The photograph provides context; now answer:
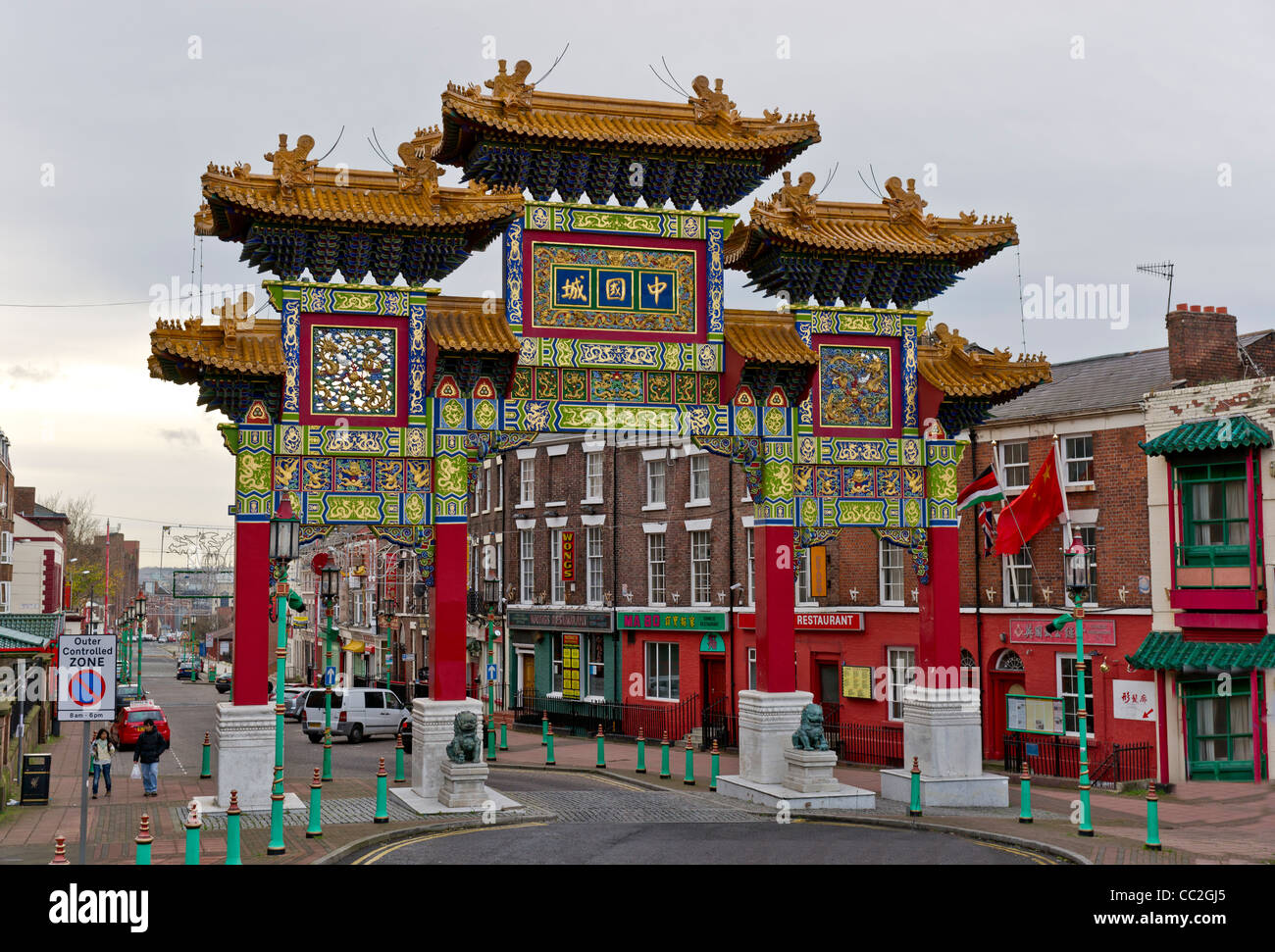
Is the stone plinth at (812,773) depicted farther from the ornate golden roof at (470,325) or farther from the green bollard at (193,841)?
the green bollard at (193,841)

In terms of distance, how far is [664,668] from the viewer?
39.3 meters

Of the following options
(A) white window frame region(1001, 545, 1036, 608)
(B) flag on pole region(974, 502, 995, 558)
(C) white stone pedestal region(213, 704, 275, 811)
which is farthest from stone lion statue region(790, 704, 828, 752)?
(A) white window frame region(1001, 545, 1036, 608)

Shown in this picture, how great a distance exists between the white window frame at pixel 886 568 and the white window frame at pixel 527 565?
1599cm

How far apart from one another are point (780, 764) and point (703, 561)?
16.4 metres

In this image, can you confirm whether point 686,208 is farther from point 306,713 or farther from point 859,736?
point 306,713

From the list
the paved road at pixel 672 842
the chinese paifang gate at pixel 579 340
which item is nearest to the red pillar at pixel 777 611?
the chinese paifang gate at pixel 579 340

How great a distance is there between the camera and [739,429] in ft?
73.2

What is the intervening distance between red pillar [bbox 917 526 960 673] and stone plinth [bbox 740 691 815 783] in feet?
9.23

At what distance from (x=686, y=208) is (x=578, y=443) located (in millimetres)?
20907

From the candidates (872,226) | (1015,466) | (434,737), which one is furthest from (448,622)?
(1015,466)

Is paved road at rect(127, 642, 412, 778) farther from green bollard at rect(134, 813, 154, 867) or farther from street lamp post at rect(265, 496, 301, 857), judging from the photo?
green bollard at rect(134, 813, 154, 867)

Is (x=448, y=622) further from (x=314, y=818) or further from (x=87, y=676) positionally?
(x=87, y=676)

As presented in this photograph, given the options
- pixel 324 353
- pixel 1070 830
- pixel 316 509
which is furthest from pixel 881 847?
pixel 324 353

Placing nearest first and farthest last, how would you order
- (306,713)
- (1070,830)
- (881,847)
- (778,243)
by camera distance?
(881,847) → (1070,830) → (778,243) → (306,713)
